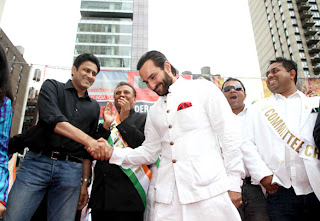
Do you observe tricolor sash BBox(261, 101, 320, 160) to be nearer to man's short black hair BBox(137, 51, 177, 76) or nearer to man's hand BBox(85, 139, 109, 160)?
man's short black hair BBox(137, 51, 177, 76)

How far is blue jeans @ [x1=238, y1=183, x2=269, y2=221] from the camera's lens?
82.6 inches

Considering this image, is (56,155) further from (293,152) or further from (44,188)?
(293,152)

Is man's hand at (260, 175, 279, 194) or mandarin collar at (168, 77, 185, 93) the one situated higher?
mandarin collar at (168, 77, 185, 93)

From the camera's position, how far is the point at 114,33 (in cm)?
4444

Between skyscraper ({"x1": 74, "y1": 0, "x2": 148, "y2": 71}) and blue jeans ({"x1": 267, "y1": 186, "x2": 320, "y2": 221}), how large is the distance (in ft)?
131

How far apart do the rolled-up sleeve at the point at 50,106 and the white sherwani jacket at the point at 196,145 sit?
889 mm

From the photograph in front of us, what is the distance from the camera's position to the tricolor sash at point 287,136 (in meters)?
1.92

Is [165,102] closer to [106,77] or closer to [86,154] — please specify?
[86,154]

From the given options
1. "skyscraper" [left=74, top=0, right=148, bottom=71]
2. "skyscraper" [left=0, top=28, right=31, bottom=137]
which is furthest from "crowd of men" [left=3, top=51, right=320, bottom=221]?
"skyscraper" [left=0, top=28, right=31, bottom=137]

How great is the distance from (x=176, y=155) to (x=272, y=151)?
45.0 inches

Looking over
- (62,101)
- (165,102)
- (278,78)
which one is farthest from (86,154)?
(278,78)

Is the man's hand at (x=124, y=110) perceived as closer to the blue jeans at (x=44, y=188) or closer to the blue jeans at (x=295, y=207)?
the blue jeans at (x=44, y=188)

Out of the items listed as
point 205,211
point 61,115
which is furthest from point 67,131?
point 205,211

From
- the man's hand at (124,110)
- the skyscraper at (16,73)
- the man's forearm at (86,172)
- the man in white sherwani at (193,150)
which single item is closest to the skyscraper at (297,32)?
the man's hand at (124,110)
